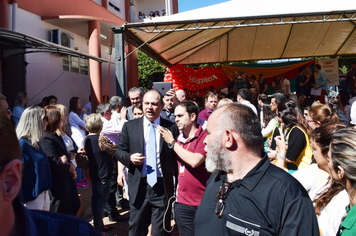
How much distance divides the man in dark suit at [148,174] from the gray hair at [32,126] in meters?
0.88

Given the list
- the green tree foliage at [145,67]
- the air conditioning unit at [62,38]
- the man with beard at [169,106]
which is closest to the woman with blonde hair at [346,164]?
the man with beard at [169,106]

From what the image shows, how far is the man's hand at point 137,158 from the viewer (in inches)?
122

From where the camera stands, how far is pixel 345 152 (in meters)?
1.75

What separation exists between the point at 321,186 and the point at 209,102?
3.84 meters

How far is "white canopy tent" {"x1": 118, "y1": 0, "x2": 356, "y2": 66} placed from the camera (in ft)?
23.1

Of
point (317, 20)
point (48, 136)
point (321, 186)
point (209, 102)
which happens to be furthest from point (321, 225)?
point (317, 20)

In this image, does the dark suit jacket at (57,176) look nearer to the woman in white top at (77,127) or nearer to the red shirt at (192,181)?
the red shirt at (192,181)

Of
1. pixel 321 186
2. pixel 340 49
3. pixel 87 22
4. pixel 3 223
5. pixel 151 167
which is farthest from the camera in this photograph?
pixel 340 49

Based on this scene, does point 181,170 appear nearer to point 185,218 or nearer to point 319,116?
point 185,218

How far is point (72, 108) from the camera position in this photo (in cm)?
731

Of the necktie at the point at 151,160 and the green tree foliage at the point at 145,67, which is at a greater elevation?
the green tree foliage at the point at 145,67

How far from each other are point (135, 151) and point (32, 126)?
1135mm

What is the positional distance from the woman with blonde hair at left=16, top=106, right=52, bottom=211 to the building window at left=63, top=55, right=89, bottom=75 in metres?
8.63

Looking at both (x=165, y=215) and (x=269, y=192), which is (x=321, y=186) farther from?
(x=165, y=215)
